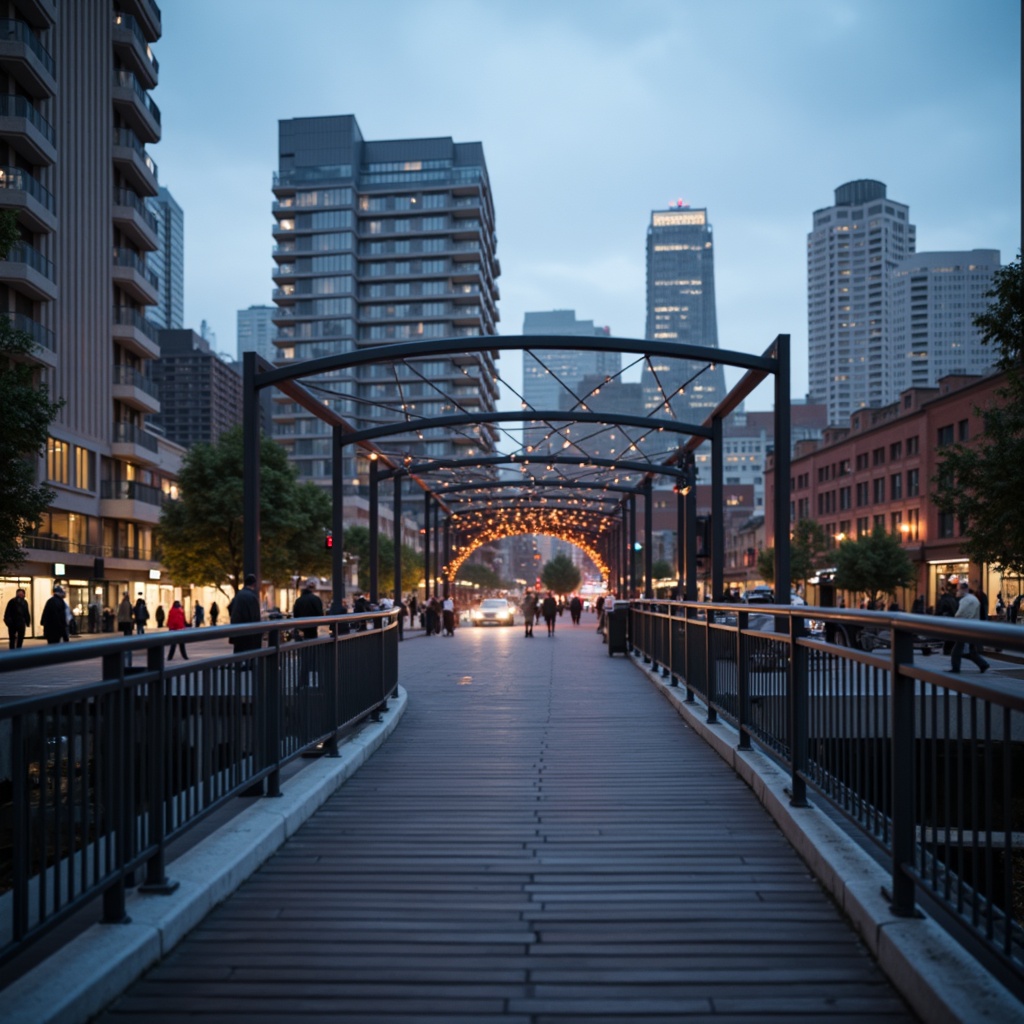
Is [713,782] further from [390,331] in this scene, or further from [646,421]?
[390,331]

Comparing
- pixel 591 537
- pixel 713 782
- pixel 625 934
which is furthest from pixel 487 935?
pixel 591 537

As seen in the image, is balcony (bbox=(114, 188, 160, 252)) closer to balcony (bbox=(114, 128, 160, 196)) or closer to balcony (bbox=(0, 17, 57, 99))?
balcony (bbox=(114, 128, 160, 196))

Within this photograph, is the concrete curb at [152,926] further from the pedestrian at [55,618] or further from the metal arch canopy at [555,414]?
the pedestrian at [55,618]

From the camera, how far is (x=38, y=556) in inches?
1758

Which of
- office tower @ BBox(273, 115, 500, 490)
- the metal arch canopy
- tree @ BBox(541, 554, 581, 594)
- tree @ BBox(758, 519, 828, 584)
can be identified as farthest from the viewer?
tree @ BBox(541, 554, 581, 594)

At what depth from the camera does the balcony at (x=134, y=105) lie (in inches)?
2008

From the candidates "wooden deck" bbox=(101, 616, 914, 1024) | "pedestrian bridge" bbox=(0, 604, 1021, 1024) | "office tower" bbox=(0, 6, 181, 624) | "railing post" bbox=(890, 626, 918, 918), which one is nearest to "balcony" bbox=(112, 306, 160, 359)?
"office tower" bbox=(0, 6, 181, 624)

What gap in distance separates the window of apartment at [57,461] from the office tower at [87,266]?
0.25ft

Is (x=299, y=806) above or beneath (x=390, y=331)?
beneath

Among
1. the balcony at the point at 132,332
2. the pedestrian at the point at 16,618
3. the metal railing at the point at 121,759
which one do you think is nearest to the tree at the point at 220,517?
the balcony at the point at 132,332

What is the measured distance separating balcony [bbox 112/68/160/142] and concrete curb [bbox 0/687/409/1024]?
50482mm

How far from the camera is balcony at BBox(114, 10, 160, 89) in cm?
5115

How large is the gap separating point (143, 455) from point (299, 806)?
49159 mm

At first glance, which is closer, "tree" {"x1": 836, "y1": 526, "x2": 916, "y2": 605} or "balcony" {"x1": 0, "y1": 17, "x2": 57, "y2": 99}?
"balcony" {"x1": 0, "y1": 17, "x2": 57, "y2": 99}
